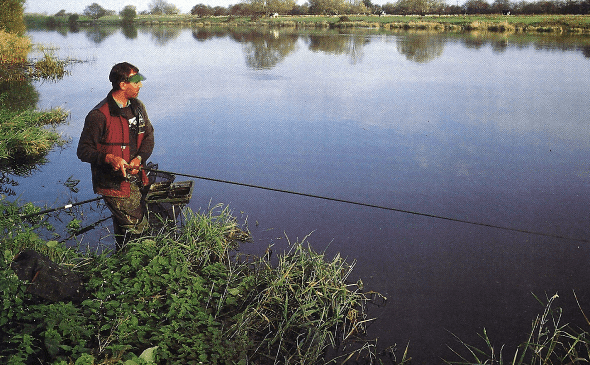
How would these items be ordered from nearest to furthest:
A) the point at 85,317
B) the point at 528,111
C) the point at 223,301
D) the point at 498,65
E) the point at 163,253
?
the point at 85,317 < the point at 223,301 < the point at 163,253 < the point at 528,111 < the point at 498,65

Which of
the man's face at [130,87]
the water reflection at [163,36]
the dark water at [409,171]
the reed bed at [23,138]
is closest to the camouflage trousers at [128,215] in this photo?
the man's face at [130,87]

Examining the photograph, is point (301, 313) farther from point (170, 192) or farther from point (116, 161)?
point (170, 192)

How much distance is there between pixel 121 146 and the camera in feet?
14.9

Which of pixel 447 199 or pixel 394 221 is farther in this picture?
pixel 447 199

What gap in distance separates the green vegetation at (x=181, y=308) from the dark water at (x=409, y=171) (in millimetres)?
621

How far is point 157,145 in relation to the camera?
9.80 meters

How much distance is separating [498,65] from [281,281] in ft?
64.3

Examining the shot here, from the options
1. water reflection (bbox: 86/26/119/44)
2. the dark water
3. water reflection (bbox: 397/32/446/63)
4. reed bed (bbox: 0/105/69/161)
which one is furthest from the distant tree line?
reed bed (bbox: 0/105/69/161)

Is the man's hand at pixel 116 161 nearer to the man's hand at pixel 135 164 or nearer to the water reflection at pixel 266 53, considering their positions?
the man's hand at pixel 135 164

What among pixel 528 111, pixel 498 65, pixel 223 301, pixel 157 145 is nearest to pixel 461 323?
pixel 223 301

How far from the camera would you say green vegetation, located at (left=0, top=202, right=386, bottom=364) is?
131 inches

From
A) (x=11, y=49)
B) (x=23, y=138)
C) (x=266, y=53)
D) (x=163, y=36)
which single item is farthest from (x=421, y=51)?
(x=163, y=36)

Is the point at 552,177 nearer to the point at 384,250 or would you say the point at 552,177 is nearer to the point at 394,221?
the point at 394,221

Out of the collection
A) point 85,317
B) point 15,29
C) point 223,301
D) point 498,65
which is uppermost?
point 15,29
